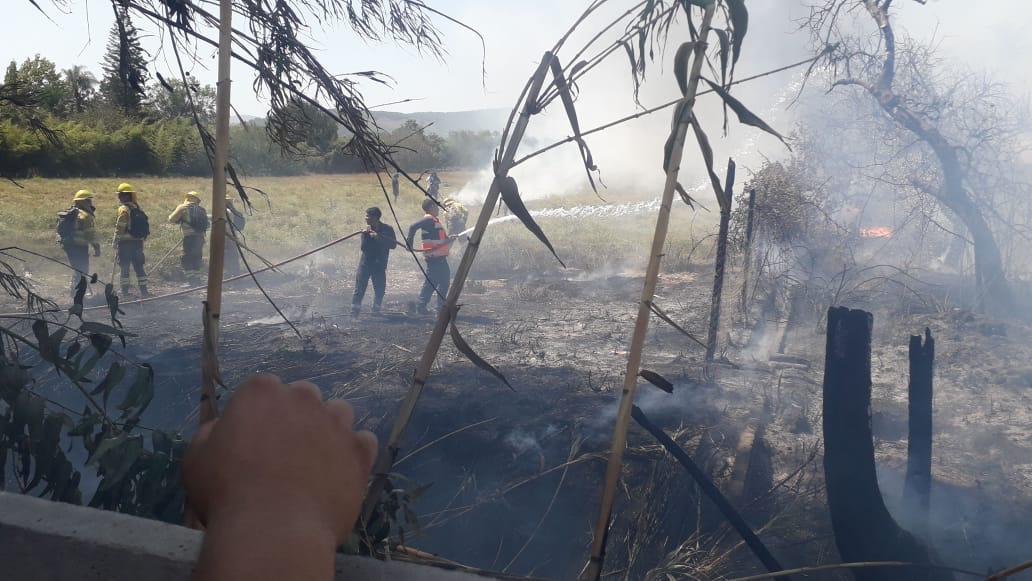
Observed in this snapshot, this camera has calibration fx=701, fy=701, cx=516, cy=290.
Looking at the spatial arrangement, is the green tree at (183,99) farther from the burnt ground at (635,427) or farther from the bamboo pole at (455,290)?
the burnt ground at (635,427)

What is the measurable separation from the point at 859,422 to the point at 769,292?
23.6 ft

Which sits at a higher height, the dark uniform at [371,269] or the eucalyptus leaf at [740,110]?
the eucalyptus leaf at [740,110]

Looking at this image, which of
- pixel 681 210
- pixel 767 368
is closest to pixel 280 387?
pixel 767 368

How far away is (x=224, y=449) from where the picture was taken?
966 mm

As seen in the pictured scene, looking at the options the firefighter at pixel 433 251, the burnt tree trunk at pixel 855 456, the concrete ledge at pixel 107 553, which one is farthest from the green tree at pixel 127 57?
the firefighter at pixel 433 251

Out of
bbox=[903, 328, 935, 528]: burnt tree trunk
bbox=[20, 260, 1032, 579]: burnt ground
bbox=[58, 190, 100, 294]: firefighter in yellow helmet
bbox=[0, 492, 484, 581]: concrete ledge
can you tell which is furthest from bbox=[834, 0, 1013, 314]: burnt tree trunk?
bbox=[58, 190, 100, 294]: firefighter in yellow helmet

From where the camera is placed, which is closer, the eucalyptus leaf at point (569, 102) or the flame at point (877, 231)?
the eucalyptus leaf at point (569, 102)

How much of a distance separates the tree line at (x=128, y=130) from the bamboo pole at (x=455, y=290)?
0.39m

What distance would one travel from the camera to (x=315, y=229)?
18.4m

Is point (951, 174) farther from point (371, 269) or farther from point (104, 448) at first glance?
point (104, 448)

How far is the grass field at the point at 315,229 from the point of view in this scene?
554 inches

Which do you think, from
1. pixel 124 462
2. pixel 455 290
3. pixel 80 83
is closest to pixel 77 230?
pixel 80 83

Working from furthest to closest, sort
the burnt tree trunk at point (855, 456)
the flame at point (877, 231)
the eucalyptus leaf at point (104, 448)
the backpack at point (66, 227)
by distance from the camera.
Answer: the flame at point (877, 231) → the backpack at point (66, 227) → the burnt tree trunk at point (855, 456) → the eucalyptus leaf at point (104, 448)

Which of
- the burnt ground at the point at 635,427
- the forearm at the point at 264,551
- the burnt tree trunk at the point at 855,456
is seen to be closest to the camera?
the forearm at the point at 264,551
